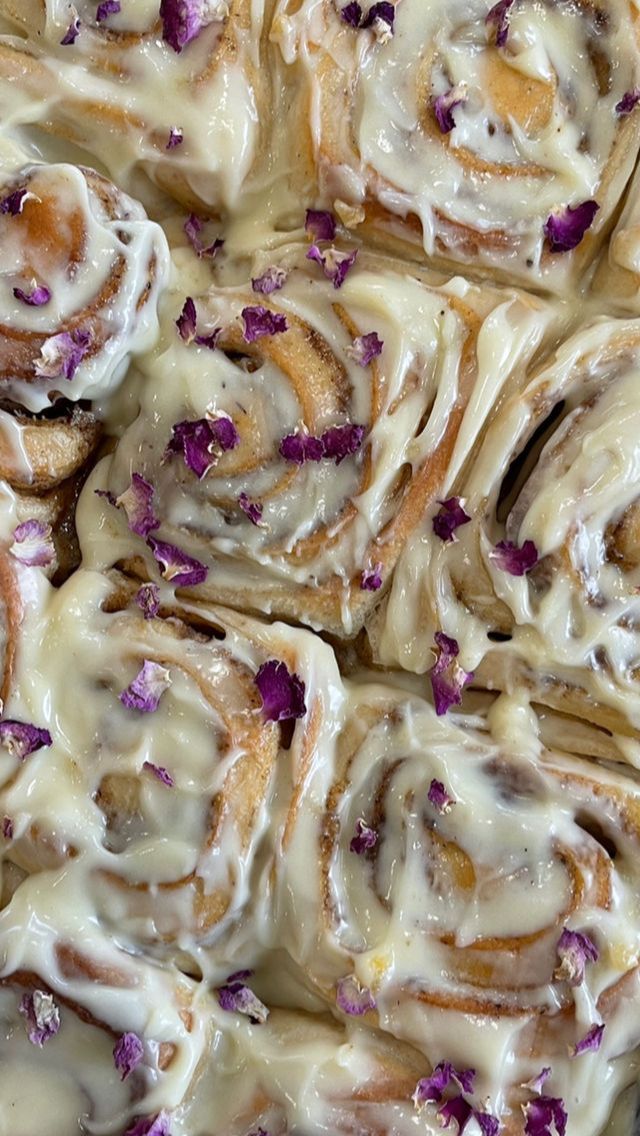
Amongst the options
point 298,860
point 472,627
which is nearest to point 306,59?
point 472,627

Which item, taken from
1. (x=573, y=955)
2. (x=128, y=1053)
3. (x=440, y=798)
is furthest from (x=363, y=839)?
(x=128, y=1053)

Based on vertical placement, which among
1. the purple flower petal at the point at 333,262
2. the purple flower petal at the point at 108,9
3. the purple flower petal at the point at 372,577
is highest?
the purple flower petal at the point at 108,9

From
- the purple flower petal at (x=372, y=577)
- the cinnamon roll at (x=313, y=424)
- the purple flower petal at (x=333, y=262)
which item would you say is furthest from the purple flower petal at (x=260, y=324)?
the purple flower petal at (x=372, y=577)

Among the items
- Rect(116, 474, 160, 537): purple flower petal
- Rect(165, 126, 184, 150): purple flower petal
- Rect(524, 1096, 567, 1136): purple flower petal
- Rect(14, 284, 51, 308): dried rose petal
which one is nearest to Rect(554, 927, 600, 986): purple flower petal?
Rect(524, 1096, 567, 1136): purple flower petal

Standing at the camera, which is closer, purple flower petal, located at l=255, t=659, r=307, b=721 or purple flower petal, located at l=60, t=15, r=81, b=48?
purple flower petal, located at l=255, t=659, r=307, b=721

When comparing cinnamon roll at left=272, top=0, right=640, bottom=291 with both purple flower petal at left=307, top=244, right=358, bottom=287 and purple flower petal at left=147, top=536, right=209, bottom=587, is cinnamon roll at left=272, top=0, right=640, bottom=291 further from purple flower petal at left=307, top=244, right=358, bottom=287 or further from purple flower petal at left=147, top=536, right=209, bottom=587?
purple flower petal at left=147, top=536, right=209, bottom=587

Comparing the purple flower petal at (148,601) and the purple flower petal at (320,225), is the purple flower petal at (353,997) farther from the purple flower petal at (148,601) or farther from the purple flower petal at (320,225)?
the purple flower petal at (320,225)

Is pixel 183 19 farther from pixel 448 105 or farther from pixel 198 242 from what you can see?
pixel 448 105
